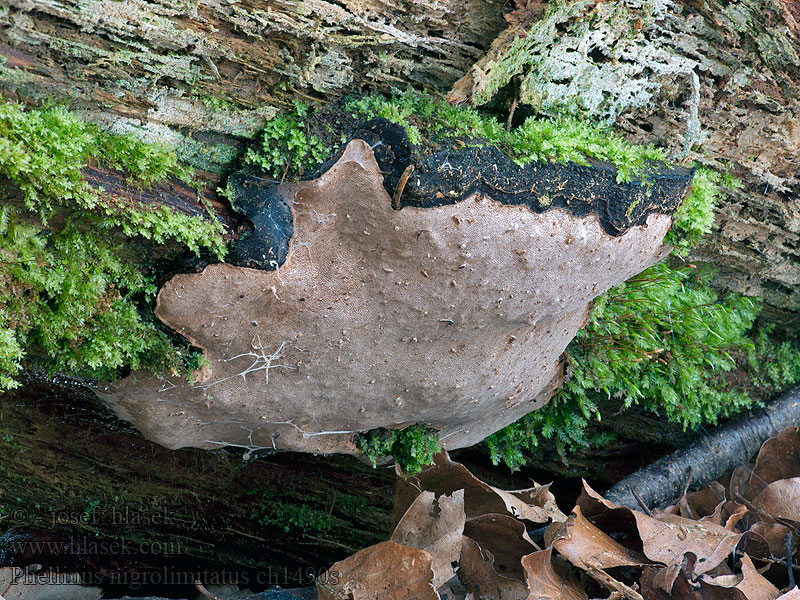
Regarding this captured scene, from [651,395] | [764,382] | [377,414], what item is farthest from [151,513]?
[764,382]

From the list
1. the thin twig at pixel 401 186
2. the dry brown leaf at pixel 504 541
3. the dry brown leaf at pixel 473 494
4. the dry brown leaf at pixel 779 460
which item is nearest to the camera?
the thin twig at pixel 401 186

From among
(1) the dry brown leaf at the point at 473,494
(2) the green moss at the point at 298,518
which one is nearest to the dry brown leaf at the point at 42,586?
(2) the green moss at the point at 298,518

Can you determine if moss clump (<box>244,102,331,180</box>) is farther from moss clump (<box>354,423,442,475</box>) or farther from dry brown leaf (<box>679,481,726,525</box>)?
dry brown leaf (<box>679,481,726,525</box>)

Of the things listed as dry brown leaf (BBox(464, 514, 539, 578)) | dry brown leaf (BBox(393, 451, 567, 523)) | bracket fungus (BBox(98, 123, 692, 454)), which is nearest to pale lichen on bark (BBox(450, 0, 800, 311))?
bracket fungus (BBox(98, 123, 692, 454))

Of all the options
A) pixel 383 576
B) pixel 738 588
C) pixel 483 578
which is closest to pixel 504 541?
pixel 483 578

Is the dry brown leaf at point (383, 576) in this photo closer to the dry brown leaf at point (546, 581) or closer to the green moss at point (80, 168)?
the dry brown leaf at point (546, 581)

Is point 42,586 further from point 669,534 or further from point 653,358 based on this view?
point 653,358

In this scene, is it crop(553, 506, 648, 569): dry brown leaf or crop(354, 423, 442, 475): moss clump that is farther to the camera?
crop(354, 423, 442, 475): moss clump
